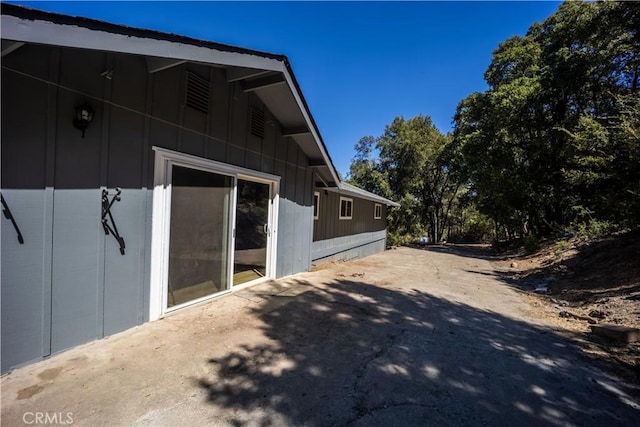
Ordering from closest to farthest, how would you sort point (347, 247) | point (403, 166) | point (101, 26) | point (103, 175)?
point (101, 26) → point (103, 175) → point (347, 247) → point (403, 166)

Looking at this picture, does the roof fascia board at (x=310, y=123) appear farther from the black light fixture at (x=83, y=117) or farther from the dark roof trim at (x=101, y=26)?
the black light fixture at (x=83, y=117)

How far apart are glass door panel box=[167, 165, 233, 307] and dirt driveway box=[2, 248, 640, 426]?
404 mm

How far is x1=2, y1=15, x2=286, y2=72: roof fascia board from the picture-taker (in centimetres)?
194

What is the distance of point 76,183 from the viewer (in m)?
2.85

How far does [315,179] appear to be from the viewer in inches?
307

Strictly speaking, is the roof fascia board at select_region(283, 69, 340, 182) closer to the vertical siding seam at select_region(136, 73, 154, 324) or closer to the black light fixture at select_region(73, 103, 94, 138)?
the vertical siding seam at select_region(136, 73, 154, 324)

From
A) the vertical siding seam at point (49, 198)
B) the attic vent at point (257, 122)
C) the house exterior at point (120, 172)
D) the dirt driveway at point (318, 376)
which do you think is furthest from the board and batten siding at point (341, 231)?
the vertical siding seam at point (49, 198)

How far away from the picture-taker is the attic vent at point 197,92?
400 cm

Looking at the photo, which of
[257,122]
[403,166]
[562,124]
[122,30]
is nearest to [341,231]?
[257,122]

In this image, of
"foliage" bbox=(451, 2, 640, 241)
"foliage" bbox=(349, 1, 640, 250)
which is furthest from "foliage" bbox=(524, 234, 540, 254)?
"foliage" bbox=(451, 2, 640, 241)

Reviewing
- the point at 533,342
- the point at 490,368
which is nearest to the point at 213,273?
the point at 490,368

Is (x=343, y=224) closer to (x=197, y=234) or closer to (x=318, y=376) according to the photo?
(x=197, y=234)

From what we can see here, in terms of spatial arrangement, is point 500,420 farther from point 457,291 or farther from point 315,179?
point 315,179

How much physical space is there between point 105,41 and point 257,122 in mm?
3056
